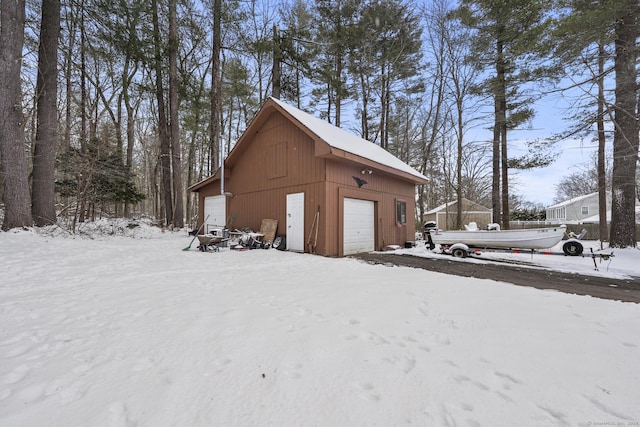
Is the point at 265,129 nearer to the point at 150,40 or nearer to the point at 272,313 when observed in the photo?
the point at 150,40

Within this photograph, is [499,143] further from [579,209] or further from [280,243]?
[579,209]

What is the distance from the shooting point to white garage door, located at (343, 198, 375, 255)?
789 centimetres

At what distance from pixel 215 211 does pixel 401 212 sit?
7618 millimetres

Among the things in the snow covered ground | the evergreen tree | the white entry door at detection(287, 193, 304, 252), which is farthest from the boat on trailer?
the evergreen tree

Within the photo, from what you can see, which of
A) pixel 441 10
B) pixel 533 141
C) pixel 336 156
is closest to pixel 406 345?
pixel 336 156

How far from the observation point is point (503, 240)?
702cm

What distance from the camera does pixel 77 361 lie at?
5.82ft

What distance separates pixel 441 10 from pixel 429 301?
16398 millimetres

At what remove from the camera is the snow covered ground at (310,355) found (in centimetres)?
135

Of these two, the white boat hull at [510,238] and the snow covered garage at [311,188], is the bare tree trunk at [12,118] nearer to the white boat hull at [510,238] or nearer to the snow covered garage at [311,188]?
the snow covered garage at [311,188]

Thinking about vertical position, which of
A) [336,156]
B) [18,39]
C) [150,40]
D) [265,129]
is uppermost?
[150,40]

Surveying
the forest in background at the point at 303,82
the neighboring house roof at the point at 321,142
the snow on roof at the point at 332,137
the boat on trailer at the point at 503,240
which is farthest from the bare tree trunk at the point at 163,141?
the boat on trailer at the point at 503,240

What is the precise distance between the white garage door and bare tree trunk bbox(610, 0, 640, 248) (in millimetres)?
6201

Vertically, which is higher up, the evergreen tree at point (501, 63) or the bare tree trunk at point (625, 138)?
the evergreen tree at point (501, 63)
